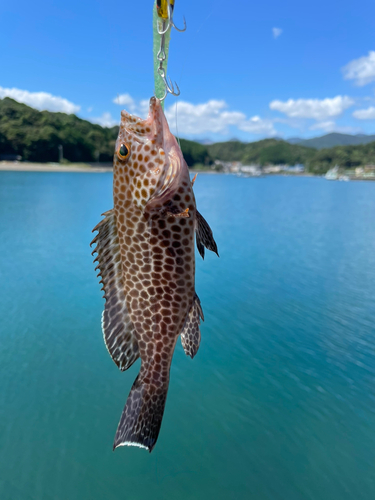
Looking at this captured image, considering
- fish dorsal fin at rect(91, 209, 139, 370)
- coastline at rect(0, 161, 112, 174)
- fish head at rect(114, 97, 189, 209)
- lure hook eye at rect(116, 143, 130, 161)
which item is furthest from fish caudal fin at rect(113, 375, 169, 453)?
coastline at rect(0, 161, 112, 174)

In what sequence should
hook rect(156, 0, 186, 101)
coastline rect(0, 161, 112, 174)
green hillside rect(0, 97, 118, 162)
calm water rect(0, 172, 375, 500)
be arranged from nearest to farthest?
hook rect(156, 0, 186, 101), calm water rect(0, 172, 375, 500), coastline rect(0, 161, 112, 174), green hillside rect(0, 97, 118, 162)

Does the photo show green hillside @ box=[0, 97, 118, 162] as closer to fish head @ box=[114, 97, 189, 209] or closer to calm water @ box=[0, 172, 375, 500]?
calm water @ box=[0, 172, 375, 500]

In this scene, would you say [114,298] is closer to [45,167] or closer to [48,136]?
[45,167]

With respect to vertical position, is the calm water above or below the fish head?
below

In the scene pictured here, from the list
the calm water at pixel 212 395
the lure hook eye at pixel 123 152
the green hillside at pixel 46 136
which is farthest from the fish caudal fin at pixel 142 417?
the green hillside at pixel 46 136

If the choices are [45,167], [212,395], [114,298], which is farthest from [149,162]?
[45,167]

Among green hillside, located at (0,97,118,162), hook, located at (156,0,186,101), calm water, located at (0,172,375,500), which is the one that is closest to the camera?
hook, located at (156,0,186,101)

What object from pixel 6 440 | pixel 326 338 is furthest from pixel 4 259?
pixel 326 338
